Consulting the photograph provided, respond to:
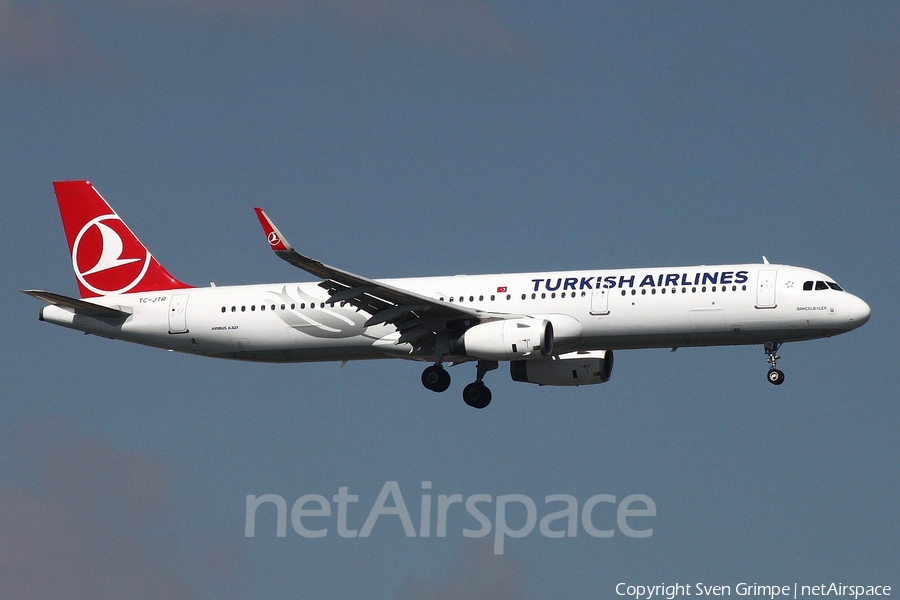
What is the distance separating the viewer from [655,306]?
159 feet

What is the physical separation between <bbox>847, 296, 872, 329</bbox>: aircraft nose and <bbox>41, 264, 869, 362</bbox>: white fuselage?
0.15 feet

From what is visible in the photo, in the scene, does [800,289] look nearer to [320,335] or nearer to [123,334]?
[320,335]

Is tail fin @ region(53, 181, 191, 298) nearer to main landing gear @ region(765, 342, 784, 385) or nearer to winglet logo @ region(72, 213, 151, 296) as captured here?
winglet logo @ region(72, 213, 151, 296)

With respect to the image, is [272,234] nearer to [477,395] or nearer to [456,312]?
[456,312]

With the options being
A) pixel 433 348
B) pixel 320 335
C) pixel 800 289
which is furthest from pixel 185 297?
pixel 800 289

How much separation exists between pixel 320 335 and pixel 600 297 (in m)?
10.1

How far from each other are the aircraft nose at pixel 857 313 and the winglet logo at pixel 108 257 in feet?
85.2

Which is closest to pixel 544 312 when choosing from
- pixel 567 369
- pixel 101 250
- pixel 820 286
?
pixel 567 369

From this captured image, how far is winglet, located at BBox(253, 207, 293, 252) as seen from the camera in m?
44.8

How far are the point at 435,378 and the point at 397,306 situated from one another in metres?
3.60

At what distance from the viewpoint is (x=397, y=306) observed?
49.7 m

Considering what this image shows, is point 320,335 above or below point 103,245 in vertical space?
below

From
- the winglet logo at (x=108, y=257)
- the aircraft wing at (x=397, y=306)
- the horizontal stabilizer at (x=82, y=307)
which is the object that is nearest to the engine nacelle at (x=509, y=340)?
the aircraft wing at (x=397, y=306)

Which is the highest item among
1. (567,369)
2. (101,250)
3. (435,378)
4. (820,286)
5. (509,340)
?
(101,250)
